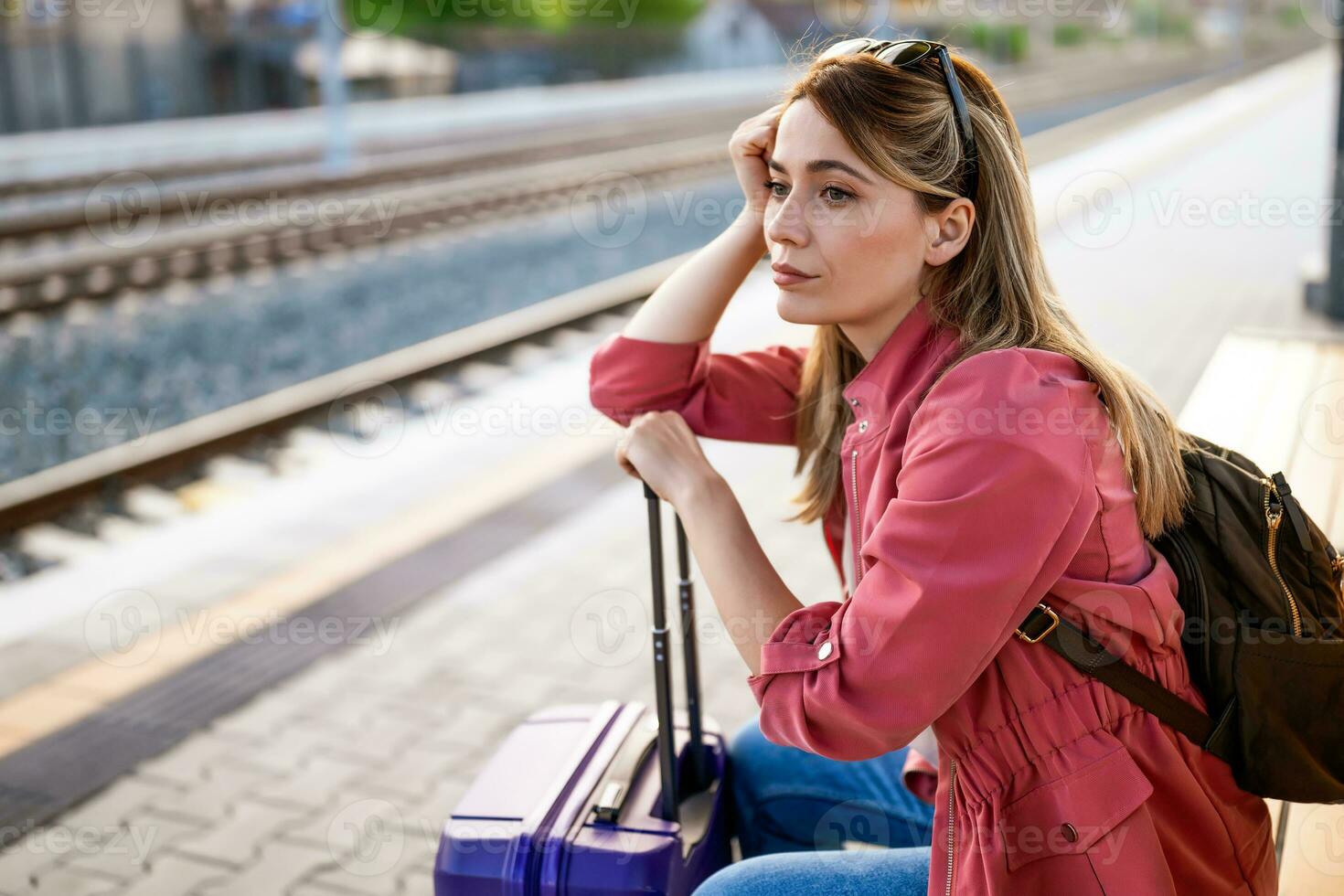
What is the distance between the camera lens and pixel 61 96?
25.4m

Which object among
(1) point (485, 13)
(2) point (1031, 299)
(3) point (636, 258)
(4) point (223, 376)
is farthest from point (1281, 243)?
(1) point (485, 13)

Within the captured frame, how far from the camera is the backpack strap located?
155cm

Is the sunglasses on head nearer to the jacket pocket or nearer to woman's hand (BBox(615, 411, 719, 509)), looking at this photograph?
woman's hand (BBox(615, 411, 719, 509))

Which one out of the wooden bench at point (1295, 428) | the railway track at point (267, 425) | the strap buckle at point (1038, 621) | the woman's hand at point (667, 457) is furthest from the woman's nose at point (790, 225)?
the railway track at point (267, 425)

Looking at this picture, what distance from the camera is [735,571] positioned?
1.72 metres

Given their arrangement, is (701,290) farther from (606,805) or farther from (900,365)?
(606,805)

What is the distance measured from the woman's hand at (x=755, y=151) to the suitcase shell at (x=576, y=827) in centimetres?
94

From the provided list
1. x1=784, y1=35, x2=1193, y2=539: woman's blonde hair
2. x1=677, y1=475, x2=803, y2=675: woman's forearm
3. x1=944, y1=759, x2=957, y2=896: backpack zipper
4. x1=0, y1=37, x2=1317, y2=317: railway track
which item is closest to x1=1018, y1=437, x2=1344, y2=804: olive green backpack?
x1=784, y1=35, x2=1193, y2=539: woman's blonde hair

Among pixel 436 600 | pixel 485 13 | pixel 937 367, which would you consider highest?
pixel 485 13

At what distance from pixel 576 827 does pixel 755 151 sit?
1.11m

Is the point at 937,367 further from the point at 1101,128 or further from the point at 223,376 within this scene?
the point at 1101,128

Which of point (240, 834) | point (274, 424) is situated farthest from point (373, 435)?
point (240, 834)

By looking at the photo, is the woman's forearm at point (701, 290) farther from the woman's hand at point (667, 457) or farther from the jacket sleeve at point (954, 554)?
the jacket sleeve at point (954, 554)

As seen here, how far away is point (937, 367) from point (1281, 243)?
11.7 meters
